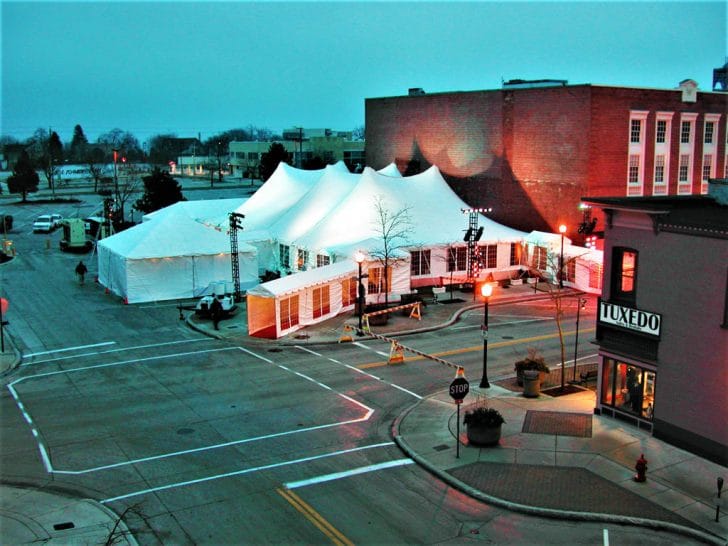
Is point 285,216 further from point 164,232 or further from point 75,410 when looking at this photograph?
point 75,410

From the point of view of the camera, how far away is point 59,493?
1642cm

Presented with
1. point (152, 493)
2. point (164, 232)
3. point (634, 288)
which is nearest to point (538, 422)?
point (634, 288)

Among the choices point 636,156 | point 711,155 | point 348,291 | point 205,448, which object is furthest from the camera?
point 711,155

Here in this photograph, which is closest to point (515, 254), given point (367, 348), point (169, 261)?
point (367, 348)

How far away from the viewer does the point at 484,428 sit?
61.2ft

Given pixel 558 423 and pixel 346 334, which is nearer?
pixel 558 423

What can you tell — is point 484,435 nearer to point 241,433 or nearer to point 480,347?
point 241,433

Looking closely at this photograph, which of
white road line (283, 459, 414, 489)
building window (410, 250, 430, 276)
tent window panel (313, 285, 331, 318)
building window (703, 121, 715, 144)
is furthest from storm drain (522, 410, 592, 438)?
building window (703, 121, 715, 144)

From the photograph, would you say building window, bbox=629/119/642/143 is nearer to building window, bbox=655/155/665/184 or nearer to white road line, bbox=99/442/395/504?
building window, bbox=655/155/665/184

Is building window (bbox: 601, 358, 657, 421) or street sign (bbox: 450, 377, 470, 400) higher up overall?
street sign (bbox: 450, 377, 470, 400)

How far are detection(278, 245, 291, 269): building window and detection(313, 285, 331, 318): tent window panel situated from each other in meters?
9.84

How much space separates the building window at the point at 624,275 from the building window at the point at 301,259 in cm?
2288

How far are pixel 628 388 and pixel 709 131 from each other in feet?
120

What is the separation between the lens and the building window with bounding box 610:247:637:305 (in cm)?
1995
